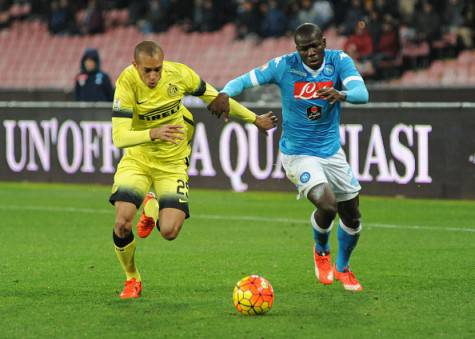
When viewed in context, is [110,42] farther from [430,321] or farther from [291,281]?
[430,321]

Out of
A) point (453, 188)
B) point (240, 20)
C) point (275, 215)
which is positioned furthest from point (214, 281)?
point (240, 20)

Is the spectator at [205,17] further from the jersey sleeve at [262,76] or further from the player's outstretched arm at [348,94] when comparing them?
the player's outstretched arm at [348,94]

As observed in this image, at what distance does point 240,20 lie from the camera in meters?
24.7

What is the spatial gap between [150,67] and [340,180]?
1.84 m

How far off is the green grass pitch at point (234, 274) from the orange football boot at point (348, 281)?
0.06 meters

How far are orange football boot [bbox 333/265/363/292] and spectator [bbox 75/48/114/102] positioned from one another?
10302 mm

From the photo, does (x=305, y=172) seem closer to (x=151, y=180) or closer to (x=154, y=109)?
(x=151, y=180)

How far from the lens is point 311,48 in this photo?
861 cm

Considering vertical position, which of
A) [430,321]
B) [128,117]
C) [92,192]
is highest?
[128,117]

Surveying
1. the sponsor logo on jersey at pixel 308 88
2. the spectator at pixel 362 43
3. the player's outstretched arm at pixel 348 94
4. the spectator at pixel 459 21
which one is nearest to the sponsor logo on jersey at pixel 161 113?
the sponsor logo on jersey at pixel 308 88

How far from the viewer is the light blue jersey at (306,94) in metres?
8.84

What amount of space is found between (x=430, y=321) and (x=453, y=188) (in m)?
8.54

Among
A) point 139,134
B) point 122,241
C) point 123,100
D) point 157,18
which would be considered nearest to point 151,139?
point 139,134

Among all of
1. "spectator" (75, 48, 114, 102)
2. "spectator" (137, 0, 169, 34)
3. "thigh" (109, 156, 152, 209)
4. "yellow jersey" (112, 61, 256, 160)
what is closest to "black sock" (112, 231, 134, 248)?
"thigh" (109, 156, 152, 209)
